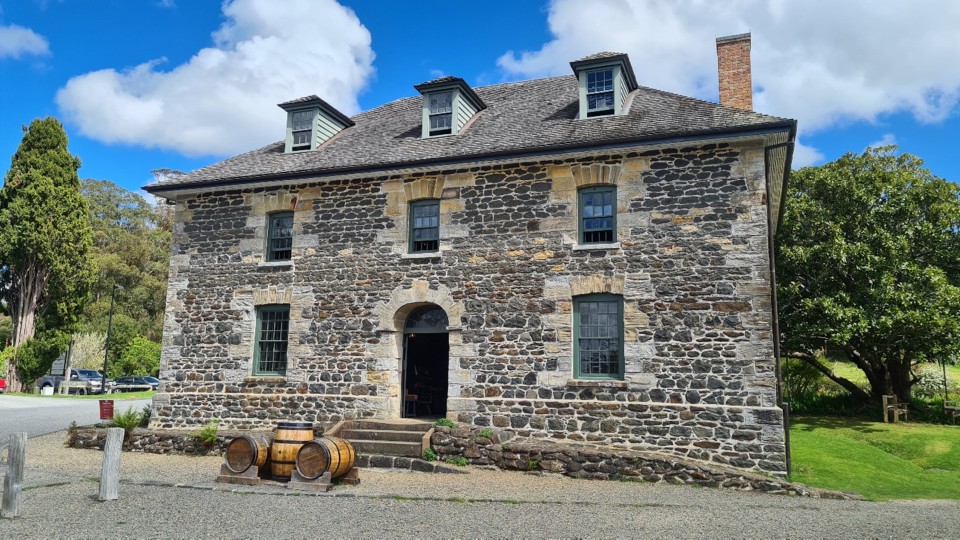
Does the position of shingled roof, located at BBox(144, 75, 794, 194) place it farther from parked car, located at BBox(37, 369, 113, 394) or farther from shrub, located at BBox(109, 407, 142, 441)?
parked car, located at BBox(37, 369, 113, 394)

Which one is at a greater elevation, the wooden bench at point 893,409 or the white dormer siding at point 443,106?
the white dormer siding at point 443,106

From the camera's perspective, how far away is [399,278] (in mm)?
14086

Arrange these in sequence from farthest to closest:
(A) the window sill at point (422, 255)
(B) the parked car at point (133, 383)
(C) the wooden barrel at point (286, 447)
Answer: (B) the parked car at point (133, 383), (A) the window sill at point (422, 255), (C) the wooden barrel at point (286, 447)

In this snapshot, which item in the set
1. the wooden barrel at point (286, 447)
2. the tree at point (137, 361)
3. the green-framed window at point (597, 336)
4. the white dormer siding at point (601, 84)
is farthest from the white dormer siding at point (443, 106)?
the tree at point (137, 361)

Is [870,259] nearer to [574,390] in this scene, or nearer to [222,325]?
[574,390]

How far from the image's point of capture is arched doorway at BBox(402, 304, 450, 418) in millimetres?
14281

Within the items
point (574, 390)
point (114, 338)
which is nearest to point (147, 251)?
point (114, 338)

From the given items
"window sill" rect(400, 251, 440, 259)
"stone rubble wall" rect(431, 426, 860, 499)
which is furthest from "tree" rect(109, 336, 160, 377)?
"stone rubble wall" rect(431, 426, 860, 499)

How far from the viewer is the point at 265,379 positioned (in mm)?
14602

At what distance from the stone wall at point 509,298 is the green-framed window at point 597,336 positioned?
0.69 ft

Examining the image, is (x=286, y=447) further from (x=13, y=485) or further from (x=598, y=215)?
(x=598, y=215)

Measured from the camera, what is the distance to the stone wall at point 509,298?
1185cm

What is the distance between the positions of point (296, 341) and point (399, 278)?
261 cm

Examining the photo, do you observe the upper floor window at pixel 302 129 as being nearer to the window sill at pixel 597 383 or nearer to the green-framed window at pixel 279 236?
the green-framed window at pixel 279 236
